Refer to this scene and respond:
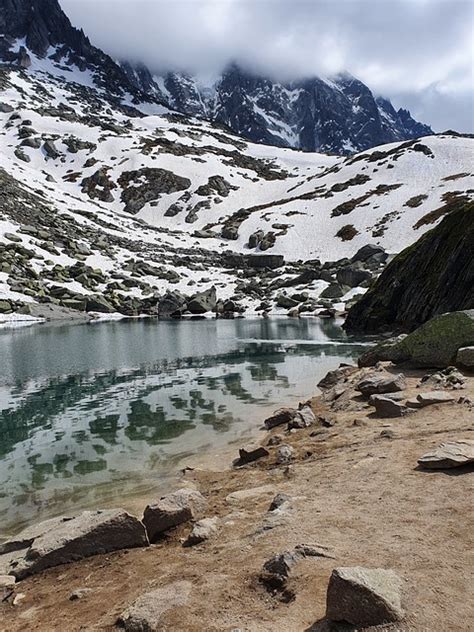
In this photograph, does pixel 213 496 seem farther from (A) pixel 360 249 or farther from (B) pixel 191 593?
(A) pixel 360 249

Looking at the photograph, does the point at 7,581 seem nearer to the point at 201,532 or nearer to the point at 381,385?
the point at 201,532

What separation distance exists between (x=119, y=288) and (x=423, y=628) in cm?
8930

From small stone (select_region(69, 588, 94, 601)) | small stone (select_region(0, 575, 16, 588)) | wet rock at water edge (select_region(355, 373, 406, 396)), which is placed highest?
wet rock at water edge (select_region(355, 373, 406, 396))

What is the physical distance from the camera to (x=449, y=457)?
8.40m

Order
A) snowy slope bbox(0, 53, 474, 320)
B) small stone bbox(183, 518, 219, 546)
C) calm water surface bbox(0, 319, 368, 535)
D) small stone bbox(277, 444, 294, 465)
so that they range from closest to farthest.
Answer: small stone bbox(183, 518, 219, 546), small stone bbox(277, 444, 294, 465), calm water surface bbox(0, 319, 368, 535), snowy slope bbox(0, 53, 474, 320)

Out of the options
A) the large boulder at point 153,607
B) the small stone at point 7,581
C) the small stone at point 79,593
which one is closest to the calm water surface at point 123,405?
the small stone at point 7,581

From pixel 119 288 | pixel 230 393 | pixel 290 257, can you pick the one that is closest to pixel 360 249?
pixel 290 257

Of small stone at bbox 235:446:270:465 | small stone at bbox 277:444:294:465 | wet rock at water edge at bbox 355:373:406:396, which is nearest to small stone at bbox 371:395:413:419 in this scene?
wet rock at water edge at bbox 355:373:406:396

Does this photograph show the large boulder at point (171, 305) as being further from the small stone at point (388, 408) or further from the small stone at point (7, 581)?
the small stone at point (7, 581)

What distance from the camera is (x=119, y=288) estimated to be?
296 ft

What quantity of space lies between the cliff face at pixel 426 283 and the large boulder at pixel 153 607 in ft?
104

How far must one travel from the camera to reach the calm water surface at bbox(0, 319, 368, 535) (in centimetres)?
1230

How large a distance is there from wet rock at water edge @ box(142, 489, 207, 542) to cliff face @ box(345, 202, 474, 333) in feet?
95.9

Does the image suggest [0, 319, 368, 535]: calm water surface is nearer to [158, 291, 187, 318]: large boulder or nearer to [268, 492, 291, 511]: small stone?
[268, 492, 291, 511]: small stone
